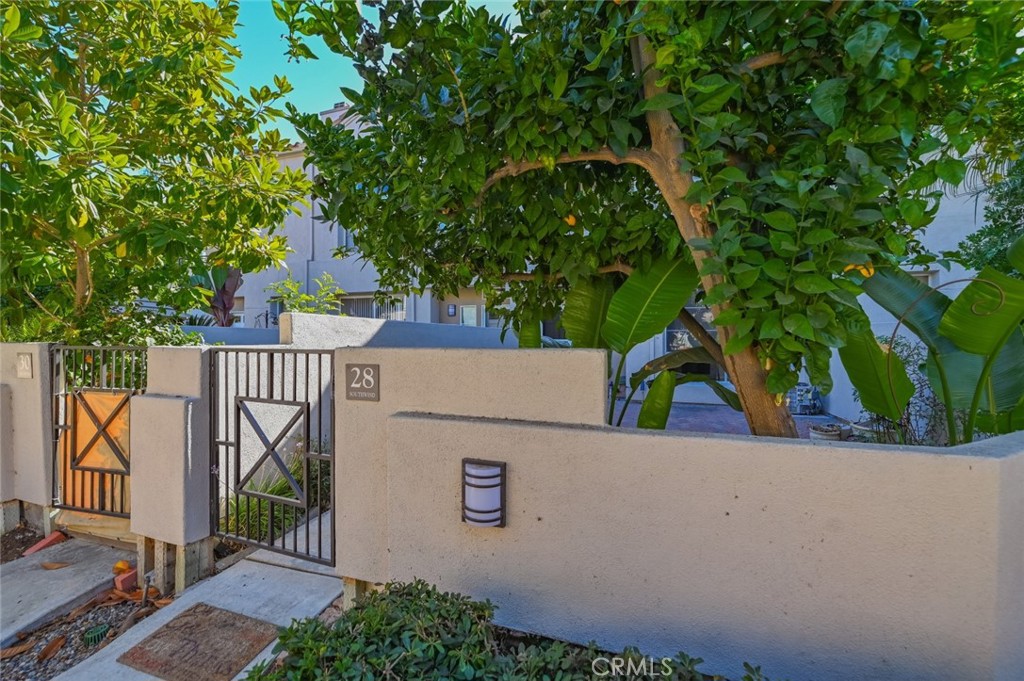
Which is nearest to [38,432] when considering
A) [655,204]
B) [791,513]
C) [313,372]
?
[313,372]

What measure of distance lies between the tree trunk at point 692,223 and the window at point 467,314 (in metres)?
11.3

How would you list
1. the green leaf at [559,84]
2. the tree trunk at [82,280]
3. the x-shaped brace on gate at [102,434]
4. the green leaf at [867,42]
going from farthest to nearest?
1. the tree trunk at [82,280]
2. the x-shaped brace on gate at [102,434]
3. the green leaf at [559,84]
4. the green leaf at [867,42]

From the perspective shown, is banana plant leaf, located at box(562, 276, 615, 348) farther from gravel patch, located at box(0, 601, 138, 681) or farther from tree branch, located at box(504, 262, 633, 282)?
gravel patch, located at box(0, 601, 138, 681)

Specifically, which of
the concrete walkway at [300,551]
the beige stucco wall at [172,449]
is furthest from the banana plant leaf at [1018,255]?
the beige stucco wall at [172,449]

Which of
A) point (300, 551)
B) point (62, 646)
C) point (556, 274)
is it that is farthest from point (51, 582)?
point (556, 274)

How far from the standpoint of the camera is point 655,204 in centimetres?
333

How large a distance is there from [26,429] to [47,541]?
1291mm

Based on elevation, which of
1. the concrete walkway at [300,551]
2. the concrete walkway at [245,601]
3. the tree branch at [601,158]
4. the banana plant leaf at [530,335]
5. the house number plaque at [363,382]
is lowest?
the concrete walkway at [245,601]

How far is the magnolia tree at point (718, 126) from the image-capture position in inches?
76.5

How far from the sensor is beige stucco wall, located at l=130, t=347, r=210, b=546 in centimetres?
408

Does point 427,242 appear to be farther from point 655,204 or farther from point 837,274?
point 837,274

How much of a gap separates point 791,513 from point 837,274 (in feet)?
3.77

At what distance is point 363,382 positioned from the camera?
129 inches

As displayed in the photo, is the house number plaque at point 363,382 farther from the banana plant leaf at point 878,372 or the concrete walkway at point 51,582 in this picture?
the concrete walkway at point 51,582
